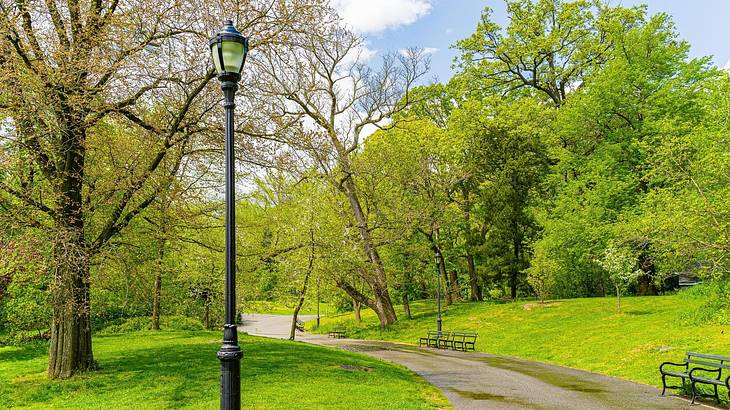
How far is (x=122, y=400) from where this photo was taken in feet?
36.0

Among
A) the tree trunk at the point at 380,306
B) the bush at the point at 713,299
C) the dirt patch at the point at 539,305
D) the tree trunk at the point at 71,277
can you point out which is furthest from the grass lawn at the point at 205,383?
the dirt patch at the point at 539,305

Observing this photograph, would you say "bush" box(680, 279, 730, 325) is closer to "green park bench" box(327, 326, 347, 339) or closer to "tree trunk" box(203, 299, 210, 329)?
"green park bench" box(327, 326, 347, 339)

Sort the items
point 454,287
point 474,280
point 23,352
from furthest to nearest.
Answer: point 454,287 < point 474,280 < point 23,352

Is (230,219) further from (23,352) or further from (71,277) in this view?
(23,352)

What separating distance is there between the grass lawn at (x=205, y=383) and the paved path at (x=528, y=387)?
0.82m

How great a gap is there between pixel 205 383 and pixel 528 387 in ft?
26.3

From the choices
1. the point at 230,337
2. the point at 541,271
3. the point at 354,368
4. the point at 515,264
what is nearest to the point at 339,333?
the point at 515,264

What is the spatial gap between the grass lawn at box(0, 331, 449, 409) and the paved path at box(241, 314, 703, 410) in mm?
817

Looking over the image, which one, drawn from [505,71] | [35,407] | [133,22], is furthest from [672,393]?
[505,71]

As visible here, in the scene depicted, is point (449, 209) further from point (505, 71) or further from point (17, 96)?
point (17, 96)

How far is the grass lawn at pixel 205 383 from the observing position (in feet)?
35.3

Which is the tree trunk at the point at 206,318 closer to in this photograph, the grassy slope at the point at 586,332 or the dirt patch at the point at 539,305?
the grassy slope at the point at 586,332

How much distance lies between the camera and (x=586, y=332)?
24266 millimetres

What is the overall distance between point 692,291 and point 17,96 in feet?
55.2
